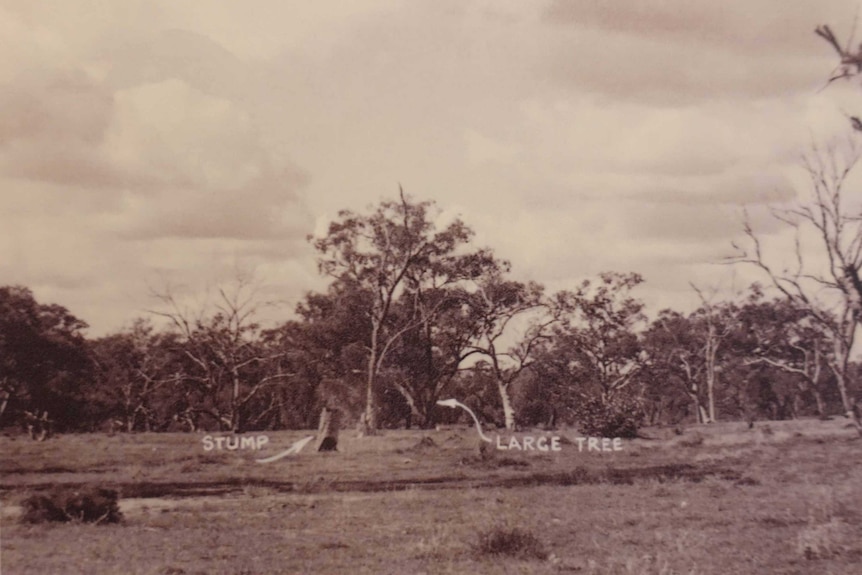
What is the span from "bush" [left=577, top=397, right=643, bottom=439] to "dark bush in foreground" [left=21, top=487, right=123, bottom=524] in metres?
20.1

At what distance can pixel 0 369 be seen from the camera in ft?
53.9

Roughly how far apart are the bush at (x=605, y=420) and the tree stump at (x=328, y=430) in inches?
463

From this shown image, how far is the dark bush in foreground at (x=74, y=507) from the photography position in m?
10.2

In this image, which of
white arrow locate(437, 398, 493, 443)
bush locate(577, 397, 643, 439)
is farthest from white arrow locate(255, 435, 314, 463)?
bush locate(577, 397, 643, 439)

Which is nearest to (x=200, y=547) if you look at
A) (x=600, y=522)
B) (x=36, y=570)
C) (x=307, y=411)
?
(x=36, y=570)

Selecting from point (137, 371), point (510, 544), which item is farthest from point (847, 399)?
point (137, 371)

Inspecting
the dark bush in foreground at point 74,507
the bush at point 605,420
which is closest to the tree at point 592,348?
the bush at point 605,420

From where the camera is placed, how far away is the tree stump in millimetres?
19312

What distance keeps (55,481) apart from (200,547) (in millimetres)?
6613

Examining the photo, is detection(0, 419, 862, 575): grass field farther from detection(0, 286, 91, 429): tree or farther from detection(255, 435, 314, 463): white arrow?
detection(0, 286, 91, 429): tree

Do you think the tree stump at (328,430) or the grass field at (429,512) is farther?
the tree stump at (328,430)

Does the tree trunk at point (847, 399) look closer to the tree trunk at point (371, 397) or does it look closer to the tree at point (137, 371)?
the tree trunk at point (371, 397)

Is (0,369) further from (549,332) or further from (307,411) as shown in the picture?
(549,332)

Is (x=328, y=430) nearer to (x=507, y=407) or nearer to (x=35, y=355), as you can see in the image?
(x=35, y=355)
